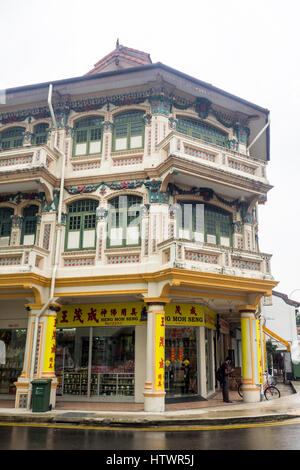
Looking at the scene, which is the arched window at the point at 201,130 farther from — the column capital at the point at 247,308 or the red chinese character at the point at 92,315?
the red chinese character at the point at 92,315

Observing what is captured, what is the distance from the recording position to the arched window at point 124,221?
49.3 feet

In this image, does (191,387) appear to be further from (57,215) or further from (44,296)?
(57,215)

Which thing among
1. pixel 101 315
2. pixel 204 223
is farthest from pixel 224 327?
pixel 101 315

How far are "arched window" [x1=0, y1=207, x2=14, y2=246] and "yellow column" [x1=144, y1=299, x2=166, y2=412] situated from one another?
6.59m

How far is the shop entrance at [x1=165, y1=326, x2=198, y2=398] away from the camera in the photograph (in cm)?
1517

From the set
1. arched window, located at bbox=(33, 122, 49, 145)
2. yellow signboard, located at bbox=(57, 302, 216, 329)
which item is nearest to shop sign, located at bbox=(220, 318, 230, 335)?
yellow signboard, located at bbox=(57, 302, 216, 329)

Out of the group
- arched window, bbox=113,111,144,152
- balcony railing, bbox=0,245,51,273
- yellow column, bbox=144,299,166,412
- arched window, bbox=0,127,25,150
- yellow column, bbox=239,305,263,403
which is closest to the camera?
yellow column, bbox=144,299,166,412

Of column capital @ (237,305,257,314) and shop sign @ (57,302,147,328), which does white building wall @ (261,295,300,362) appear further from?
shop sign @ (57,302,147,328)

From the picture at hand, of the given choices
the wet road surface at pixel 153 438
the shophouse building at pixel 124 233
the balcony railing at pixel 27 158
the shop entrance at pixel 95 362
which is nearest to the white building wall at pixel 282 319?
the shophouse building at pixel 124 233

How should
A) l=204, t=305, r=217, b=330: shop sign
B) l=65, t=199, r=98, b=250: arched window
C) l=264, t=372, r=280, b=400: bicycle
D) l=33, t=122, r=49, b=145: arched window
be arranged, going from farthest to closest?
l=33, t=122, r=49, b=145: arched window
l=204, t=305, r=217, b=330: shop sign
l=264, t=372, r=280, b=400: bicycle
l=65, t=199, r=98, b=250: arched window

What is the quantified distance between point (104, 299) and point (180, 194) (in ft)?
16.6

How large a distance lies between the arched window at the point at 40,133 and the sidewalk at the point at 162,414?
10449 mm

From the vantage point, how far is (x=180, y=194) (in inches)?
604

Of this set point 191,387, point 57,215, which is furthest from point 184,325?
point 57,215
